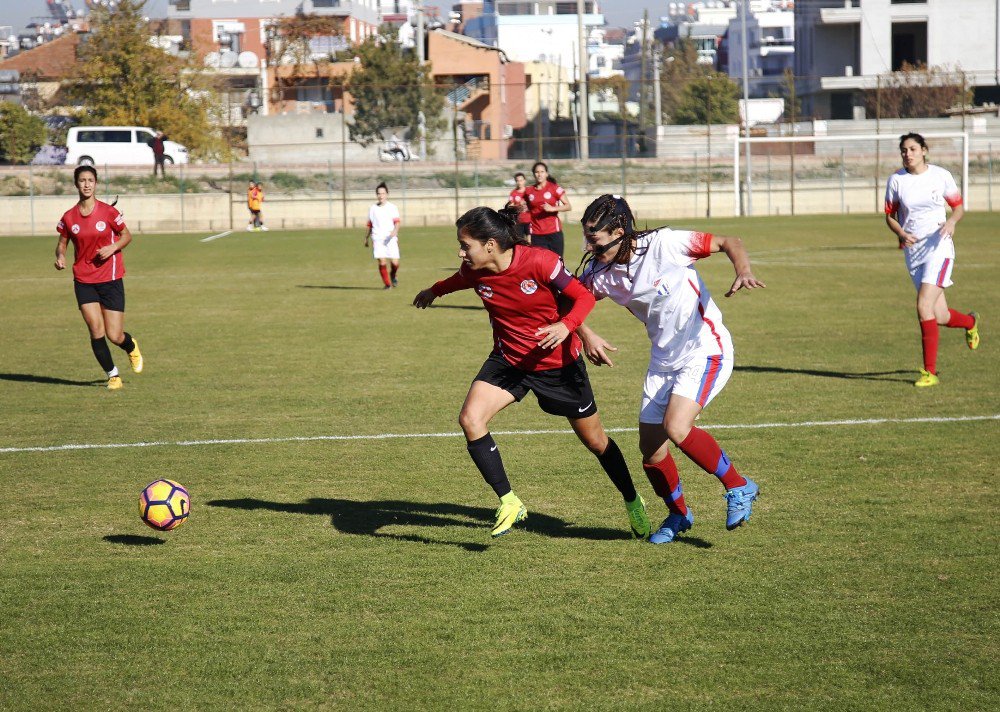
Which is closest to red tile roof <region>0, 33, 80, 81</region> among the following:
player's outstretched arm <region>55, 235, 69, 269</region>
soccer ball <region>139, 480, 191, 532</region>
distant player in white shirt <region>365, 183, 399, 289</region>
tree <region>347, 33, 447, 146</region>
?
tree <region>347, 33, 447, 146</region>

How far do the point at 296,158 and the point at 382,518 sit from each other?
5506 cm

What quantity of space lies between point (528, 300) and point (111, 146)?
160ft

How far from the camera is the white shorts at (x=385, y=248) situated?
20.9 metres

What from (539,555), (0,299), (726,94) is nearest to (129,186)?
(0,299)

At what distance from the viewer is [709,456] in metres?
5.96

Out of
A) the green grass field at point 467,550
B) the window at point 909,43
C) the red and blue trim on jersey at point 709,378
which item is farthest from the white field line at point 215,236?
the window at point 909,43

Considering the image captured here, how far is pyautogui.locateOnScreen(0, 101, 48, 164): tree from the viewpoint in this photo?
60656 mm

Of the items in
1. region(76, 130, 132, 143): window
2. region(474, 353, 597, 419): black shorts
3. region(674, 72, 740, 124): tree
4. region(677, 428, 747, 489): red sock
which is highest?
region(674, 72, 740, 124): tree

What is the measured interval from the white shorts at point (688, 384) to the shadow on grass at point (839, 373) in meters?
5.67

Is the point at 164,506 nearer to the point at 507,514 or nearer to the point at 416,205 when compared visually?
the point at 507,514

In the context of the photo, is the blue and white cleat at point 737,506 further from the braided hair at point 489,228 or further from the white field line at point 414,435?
the white field line at point 414,435

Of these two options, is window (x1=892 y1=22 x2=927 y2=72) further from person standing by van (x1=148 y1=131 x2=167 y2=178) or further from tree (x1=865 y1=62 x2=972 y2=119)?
person standing by van (x1=148 y1=131 x2=167 y2=178)

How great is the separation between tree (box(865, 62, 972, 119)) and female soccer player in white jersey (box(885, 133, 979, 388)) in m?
55.2

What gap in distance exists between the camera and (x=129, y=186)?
47.6 m
